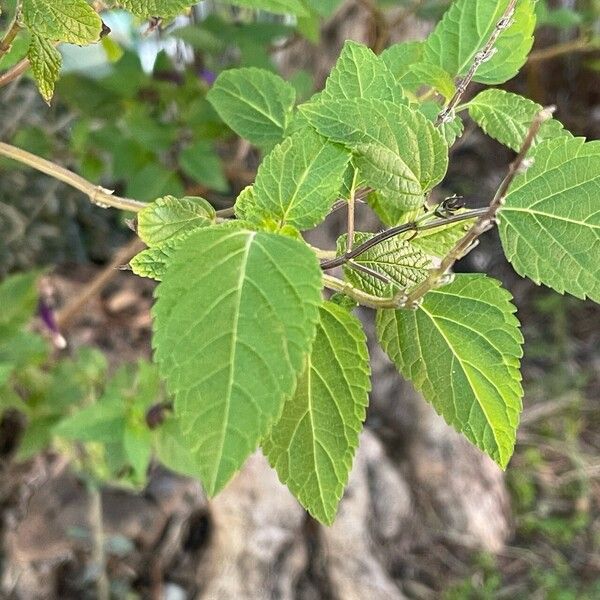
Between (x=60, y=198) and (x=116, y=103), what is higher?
(x=116, y=103)

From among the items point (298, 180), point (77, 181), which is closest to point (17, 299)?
point (77, 181)

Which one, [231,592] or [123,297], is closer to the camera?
[231,592]

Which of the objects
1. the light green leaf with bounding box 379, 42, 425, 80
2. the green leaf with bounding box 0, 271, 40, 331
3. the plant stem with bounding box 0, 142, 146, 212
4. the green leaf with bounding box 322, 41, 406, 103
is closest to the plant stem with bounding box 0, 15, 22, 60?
the plant stem with bounding box 0, 142, 146, 212

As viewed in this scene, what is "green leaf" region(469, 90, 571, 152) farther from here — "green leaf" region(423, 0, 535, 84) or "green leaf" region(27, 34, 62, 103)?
"green leaf" region(27, 34, 62, 103)

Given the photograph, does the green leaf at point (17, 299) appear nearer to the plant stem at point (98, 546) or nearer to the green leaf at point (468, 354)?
the plant stem at point (98, 546)

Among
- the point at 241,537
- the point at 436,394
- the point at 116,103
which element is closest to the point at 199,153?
the point at 116,103

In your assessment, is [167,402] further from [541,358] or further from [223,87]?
[541,358]
